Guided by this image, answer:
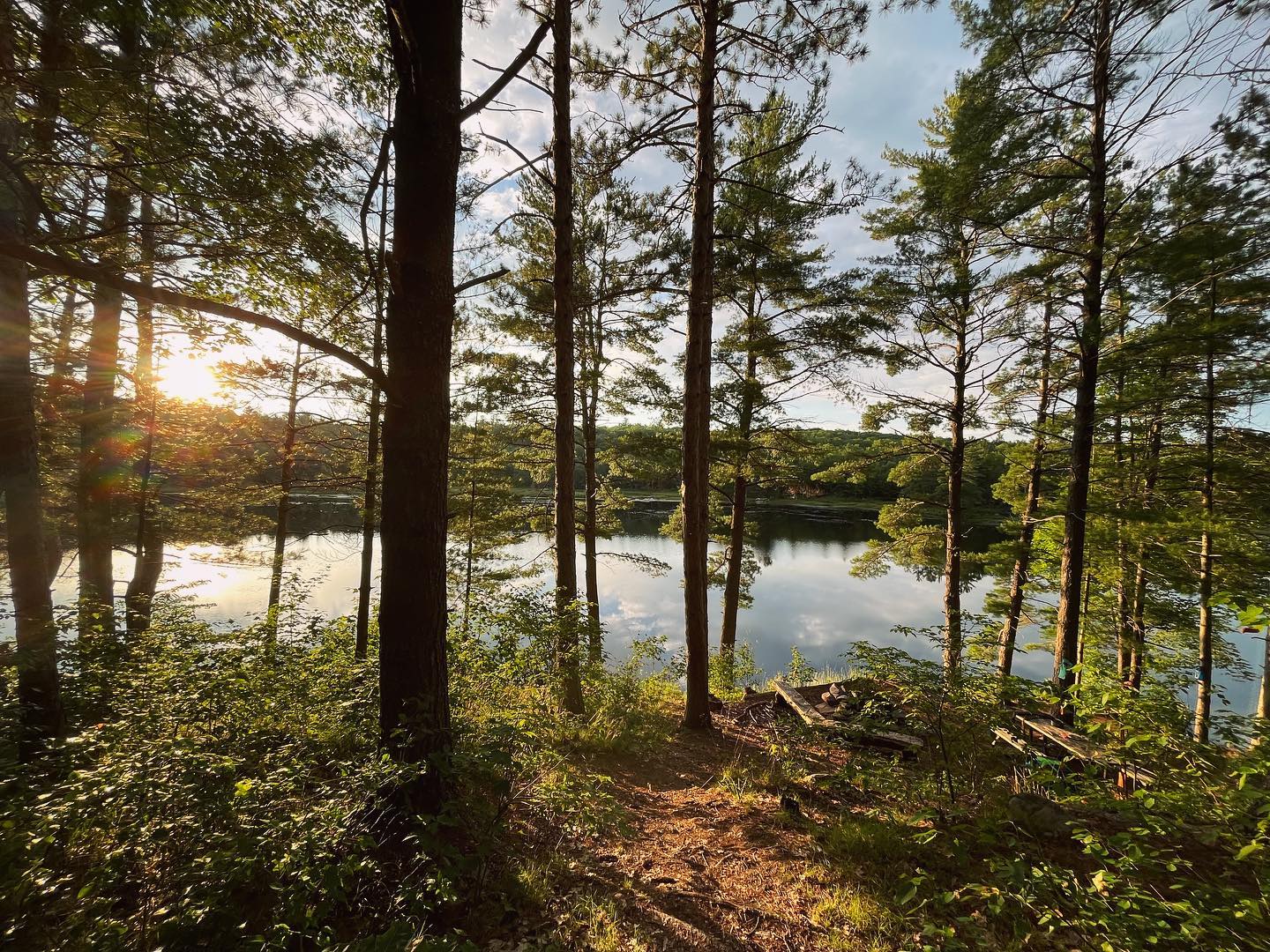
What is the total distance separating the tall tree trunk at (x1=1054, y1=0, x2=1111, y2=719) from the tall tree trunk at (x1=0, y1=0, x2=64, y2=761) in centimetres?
984

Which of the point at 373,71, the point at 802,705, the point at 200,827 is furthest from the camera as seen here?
the point at 802,705

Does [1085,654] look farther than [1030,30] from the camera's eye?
Yes

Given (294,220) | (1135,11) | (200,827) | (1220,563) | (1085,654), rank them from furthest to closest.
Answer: (1085,654), (1220,563), (1135,11), (294,220), (200,827)

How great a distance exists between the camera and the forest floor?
251cm

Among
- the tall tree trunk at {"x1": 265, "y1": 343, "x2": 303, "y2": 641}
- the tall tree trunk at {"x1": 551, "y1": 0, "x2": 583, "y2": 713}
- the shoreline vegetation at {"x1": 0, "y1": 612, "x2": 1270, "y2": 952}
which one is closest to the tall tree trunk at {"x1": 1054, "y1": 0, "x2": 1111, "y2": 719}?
the shoreline vegetation at {"x1": 0, "y1": 612, "x2": 1270, "y2": 952}

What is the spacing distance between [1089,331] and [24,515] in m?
11.0

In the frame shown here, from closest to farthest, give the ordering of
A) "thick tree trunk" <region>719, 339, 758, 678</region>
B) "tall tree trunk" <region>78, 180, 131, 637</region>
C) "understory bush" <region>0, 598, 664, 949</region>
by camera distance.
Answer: "understory bush" <region>0, 598, 664, 949</region>
"tall tree trunk" <region>78, 180, 131, 637</region>
"thick tree trunk" <region>719, 339, 758, 678</region>

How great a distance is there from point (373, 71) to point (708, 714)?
24.1ft

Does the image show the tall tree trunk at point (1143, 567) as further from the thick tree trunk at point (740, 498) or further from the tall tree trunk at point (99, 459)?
the tall tree trunk at point (99, 459)

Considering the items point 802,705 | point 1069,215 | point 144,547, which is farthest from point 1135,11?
point 144,547

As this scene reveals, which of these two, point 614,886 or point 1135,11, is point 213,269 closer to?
point 614,886

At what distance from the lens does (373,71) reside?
3207 millimetres

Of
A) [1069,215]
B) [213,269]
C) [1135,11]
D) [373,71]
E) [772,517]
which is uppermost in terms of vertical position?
[1135,11]

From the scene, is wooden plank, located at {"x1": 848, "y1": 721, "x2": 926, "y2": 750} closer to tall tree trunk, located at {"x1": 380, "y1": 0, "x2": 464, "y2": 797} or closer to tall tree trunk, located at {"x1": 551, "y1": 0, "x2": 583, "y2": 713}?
tall tree trunk, located at {"x1": 551, "y1": 0, "x2": 583, "y2": 713}
